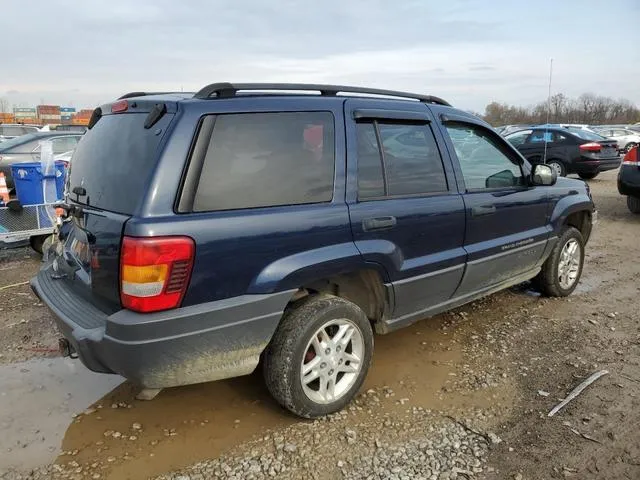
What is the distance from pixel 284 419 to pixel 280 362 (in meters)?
0.47

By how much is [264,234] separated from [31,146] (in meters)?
10.0

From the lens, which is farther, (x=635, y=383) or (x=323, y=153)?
(x=635, y=383)

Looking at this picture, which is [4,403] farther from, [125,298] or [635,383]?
[635,383]

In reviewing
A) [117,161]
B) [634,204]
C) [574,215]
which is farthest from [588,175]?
[117,161]

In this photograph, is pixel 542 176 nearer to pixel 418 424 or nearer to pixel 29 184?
pixel 418 424

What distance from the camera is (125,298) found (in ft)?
8.16

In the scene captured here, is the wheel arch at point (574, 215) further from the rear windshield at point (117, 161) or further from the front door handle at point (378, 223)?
the rear windshield at point (117, 161)

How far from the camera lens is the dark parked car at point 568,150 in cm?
1389

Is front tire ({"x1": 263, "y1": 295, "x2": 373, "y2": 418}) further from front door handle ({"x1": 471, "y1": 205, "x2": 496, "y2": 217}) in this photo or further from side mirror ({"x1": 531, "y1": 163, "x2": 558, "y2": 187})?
side mirror ({"x1": 531, "y1": 163, "x2": 558, "y2": 187})

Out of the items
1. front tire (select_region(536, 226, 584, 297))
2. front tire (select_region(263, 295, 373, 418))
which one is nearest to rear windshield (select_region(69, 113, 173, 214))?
front tire (select_region(263, 295, 373, 418))

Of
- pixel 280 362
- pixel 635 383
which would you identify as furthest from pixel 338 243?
pixel 635 383

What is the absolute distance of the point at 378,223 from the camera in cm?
311

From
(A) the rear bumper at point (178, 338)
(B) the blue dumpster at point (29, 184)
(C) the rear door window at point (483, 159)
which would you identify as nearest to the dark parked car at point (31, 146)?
(B) the blue dumpster at point (29, 184)

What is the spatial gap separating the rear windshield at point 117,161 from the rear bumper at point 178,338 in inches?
22.1
